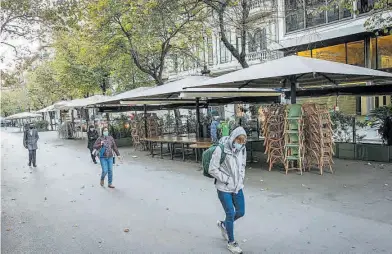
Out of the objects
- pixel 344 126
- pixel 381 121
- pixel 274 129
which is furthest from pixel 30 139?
pixel 381 121

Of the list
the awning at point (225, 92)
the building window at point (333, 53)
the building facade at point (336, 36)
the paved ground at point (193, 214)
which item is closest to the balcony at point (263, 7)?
the building facade at point (336, 36)

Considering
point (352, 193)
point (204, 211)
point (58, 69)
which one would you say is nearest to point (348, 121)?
point (352, 193)

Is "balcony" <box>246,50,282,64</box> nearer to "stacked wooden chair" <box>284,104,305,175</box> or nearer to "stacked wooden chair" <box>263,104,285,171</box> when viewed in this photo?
"stacked wooden chair" <box>263,104,285,171</box>

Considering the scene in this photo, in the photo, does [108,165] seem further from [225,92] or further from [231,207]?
[231,207]

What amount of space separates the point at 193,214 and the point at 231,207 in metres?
1.98

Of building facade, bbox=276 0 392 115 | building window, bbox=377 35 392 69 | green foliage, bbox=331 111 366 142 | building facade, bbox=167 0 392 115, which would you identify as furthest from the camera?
building window, bbox=377 35 392 69

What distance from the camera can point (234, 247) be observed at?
190 inches

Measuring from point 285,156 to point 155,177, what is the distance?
372 cm

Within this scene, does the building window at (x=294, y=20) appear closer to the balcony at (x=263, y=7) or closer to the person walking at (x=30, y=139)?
the balcony at (x=263, y=7)

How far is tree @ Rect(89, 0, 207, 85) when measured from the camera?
15.5 m

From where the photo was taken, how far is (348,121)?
472 inches

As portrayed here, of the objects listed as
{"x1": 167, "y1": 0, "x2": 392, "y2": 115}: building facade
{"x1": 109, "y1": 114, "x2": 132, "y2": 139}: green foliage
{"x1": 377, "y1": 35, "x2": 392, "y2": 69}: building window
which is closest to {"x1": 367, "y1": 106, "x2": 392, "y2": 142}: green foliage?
A: {"x1": 167, "y1": 0, "x2": 392, "y2": 115}: building facade

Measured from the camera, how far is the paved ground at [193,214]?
5.20 meters

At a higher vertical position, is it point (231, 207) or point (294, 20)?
point (294, 20)
